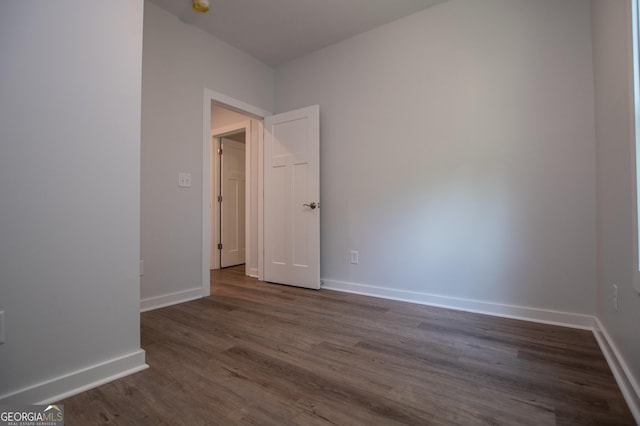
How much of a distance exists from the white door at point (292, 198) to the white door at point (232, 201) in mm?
1405

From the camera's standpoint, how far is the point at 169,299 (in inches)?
102

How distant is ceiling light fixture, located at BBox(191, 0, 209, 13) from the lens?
2404mm

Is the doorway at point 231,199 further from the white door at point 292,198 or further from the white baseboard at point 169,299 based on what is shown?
the white baseboard at point 169,299

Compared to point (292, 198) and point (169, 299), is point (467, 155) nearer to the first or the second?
point (292, 198)

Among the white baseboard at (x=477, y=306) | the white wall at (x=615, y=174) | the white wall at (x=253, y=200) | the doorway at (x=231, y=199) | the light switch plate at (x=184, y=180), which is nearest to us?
the white wall at (x=615, y=174)

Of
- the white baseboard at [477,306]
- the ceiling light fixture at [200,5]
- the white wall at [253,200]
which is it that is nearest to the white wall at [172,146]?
the ceiling light fixture at [200,5]

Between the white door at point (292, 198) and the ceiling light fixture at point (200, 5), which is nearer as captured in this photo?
the ceiling light fixture at point (200, 5)

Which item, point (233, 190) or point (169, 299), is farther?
point (233, 190)

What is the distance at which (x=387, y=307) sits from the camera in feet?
8.27

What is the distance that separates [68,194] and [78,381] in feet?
2.77

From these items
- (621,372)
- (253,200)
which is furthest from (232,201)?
(621,372)

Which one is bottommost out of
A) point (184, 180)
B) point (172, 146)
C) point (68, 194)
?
point (68, 194)

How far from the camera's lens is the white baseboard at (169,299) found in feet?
8.01

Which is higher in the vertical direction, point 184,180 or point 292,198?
point 184,180
